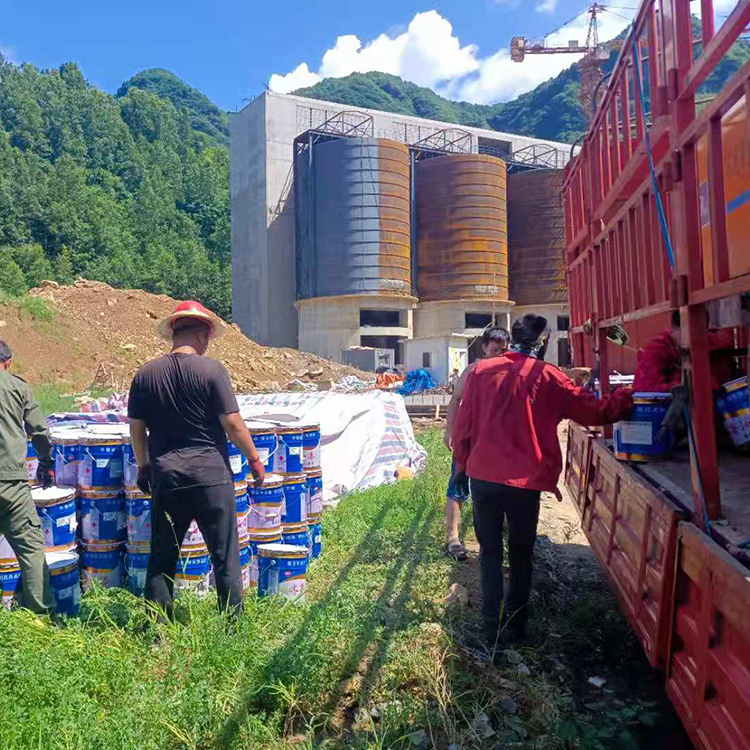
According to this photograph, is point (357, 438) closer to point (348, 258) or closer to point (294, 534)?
point (294, 534)

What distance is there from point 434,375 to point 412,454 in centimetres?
1643

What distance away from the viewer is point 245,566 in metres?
4.43

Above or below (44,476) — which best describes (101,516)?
below

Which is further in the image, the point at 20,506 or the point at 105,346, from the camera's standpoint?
the point at 105,346

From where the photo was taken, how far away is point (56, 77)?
67.8m

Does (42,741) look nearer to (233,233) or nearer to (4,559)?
(4,559)

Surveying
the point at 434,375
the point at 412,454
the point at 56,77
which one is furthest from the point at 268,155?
the point at 56,77

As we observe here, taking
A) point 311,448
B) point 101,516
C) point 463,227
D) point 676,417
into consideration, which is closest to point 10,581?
point 101,516

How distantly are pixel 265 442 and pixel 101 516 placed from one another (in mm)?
1162

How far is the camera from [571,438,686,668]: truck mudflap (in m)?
2.58

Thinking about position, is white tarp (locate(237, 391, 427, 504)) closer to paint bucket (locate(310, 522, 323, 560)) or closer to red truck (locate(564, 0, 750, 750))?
paint bucket (locate(310, 522, 323, 560))

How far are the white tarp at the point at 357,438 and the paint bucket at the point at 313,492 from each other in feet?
6.18

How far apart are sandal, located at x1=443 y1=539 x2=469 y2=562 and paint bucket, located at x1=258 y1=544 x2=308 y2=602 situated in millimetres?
1390

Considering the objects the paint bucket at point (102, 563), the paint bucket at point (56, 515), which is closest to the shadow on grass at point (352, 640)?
the paint bucket at point (102, 563)
